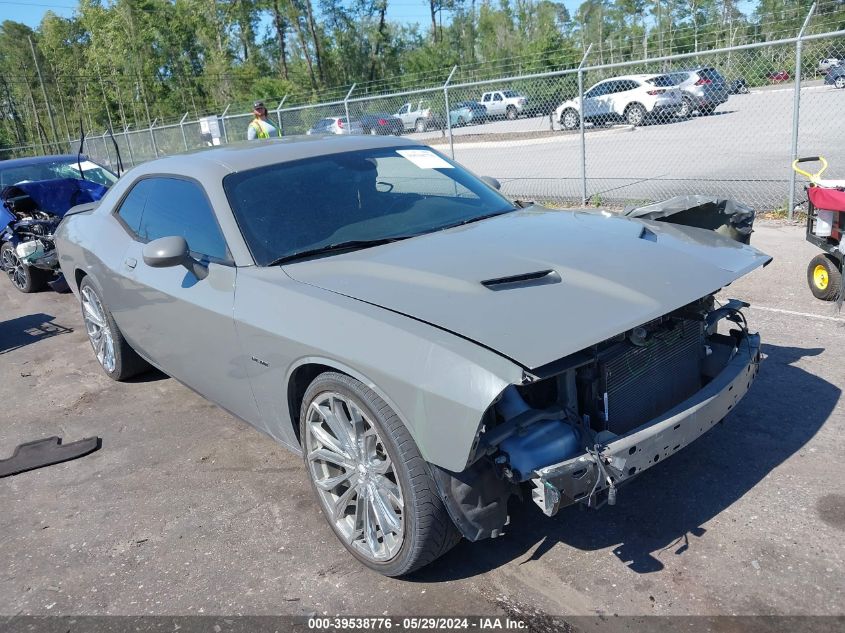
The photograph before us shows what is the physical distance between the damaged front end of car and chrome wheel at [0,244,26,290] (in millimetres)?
7971

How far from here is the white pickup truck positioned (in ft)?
58.7

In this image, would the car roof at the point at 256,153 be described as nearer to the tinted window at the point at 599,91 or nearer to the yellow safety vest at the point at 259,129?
the yellow safety vest at the point at 259,129

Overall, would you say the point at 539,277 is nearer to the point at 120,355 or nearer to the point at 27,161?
the point at 120,355

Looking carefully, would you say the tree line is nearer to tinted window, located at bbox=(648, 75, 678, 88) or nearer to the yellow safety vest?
tinted window, located at bbox=(648, 75, 678, 88)

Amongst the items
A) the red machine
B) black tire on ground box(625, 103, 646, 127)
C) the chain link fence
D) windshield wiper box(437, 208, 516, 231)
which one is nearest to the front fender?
windshield wiper box(437, 208, 516, 231)

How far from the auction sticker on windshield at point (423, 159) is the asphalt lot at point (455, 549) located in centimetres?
187

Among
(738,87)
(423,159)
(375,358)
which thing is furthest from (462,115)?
(375,358)

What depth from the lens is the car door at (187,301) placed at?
11.0 ft

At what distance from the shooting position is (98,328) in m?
5.38

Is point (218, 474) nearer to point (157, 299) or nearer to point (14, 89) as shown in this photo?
point (157, 299)

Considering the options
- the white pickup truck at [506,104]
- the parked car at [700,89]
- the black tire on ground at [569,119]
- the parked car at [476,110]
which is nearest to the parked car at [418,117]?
the parked car at [476,110]

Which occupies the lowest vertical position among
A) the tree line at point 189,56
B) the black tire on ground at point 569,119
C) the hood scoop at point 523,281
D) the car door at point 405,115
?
the black tire on ground at point 569,119

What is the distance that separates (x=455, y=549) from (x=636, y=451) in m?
0.94

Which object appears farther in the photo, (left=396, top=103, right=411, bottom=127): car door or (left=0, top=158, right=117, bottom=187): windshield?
(left=396, top=103, right=411, bottom=127): car door
